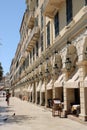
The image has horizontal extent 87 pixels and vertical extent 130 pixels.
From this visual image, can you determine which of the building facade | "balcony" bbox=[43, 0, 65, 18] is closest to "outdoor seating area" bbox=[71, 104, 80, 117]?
the building facade

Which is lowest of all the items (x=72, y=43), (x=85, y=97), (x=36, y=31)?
(x=85, y=97)

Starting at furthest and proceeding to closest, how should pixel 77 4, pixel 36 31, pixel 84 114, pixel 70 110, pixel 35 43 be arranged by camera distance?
pixel 35 43
pixel 36 31
pixel 70 110
pixel 77 4
pixel 84 114

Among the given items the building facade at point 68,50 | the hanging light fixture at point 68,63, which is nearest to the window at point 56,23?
the building facade at point 68,50

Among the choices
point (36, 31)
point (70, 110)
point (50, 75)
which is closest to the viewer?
point (70, 110)

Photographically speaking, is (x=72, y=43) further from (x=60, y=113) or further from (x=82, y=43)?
(x=60, y=113)

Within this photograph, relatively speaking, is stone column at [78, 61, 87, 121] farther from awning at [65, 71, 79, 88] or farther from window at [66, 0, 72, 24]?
window at [66, 0, 72, 24]

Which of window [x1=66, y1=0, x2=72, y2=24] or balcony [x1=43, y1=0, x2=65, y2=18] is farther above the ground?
balcony [x1=43, y1=0, x2=65, y2=18]

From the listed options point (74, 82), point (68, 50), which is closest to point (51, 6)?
point (68, 50)

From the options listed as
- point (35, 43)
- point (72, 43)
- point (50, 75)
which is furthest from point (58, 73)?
point (35, 43)

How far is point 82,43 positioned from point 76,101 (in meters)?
5.72

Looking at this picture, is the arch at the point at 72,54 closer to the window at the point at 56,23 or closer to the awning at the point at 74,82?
the awning at the point at 74,82

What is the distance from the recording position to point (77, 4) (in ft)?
58.5

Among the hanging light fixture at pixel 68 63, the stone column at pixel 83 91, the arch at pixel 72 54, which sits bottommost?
the stone column at pixel 83 91

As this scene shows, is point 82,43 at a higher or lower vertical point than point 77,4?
lower
